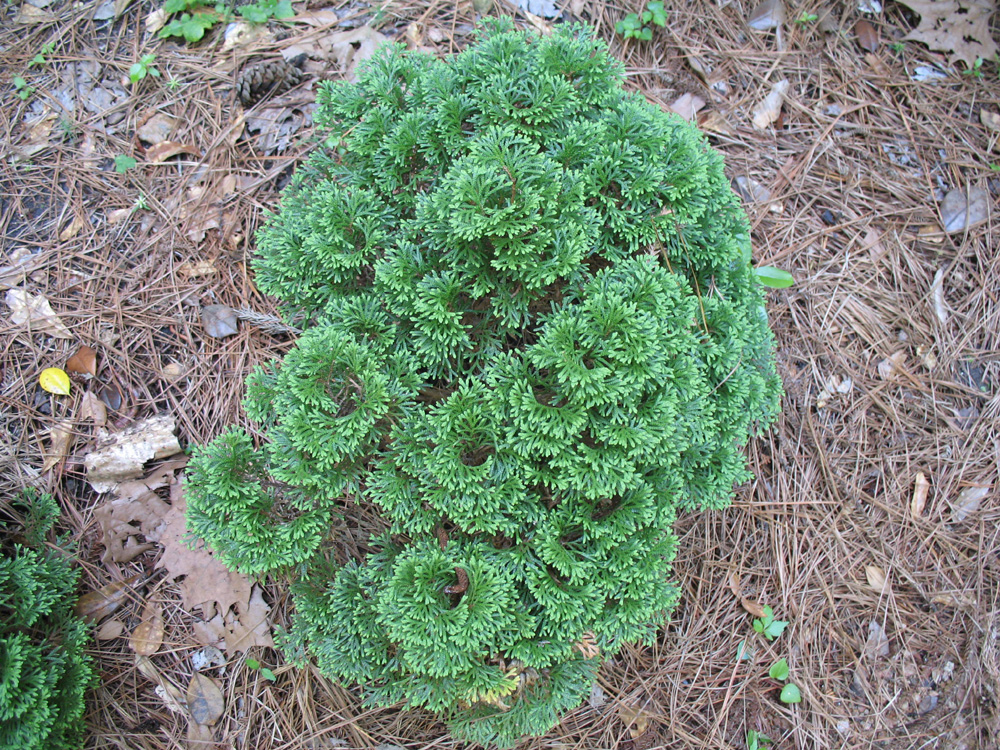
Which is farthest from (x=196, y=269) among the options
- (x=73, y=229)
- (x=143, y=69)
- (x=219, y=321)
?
(x=143, y=69)

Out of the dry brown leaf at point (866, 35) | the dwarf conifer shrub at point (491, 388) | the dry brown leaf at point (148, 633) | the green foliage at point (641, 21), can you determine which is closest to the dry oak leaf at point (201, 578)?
the dry brown leaf at point (148, 633)

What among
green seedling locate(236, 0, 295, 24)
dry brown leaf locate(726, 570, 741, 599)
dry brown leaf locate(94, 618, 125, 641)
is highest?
green seedling locate(236, 0, 295, 24)

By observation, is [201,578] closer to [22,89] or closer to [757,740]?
[757,740]

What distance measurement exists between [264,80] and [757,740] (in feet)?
13.0

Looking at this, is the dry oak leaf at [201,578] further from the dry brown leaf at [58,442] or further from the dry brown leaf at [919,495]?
the dry brown leaf at [919,495]

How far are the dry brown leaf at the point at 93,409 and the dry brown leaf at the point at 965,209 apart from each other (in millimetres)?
4448

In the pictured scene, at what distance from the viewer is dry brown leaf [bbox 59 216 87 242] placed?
10.0 ft

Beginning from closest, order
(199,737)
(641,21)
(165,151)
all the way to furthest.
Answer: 1. (199,737)
2. (165,151)
3. (641,21)

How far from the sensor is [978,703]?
292 cm

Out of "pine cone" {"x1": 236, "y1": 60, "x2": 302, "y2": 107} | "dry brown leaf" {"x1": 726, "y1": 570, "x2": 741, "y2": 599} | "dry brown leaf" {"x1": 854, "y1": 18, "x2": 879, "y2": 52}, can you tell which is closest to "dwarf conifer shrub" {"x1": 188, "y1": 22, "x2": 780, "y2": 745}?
"dry brown leaf" {"x1": 726, "y1": 570, "x2": 741, "y2": 599}

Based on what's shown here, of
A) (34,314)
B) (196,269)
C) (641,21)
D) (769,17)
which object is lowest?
(34,314)

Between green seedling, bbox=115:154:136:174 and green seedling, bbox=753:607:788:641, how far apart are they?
3.76 metres

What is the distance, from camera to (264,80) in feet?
10.7

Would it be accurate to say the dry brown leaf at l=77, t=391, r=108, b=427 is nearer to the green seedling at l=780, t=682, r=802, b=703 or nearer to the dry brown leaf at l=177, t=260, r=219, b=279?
the dry brown leaf at l=177, t=260, r=219, b=279
